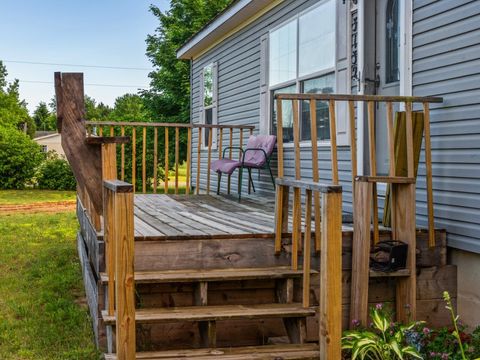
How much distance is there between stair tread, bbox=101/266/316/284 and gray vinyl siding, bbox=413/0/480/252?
1163 millimetres

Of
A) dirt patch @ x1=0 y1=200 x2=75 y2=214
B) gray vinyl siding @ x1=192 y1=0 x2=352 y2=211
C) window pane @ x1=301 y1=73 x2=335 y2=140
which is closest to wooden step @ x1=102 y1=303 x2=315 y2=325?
gray vinyl siding @ x1=192 y1=0 x2=352 y2=211

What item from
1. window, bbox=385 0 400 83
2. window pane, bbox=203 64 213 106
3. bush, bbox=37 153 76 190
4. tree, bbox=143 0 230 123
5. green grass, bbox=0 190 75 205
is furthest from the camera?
tree, bbox=143 0 230 123

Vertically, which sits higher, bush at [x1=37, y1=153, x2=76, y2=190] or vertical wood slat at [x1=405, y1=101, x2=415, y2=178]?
vertical wood slat at [x1=405, y1=101, x2=415, y2=178]

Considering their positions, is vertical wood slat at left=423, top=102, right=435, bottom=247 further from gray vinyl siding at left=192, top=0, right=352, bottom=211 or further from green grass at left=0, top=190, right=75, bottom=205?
green grass at left=0, top=190, right=75, bottom=205

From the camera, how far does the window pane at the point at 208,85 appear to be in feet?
32.9

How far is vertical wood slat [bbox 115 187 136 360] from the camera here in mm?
2746

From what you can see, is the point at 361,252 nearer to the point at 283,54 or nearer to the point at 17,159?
the point at 283,54

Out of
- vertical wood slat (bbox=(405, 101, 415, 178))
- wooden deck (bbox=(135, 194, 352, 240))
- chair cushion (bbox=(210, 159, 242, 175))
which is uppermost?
vertical wood slat (bbox=(405, 101, 415, 178))

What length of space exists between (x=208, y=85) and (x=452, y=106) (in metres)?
6.67

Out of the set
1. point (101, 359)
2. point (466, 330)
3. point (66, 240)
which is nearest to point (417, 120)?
point (466, 330)

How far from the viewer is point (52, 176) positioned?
17.0 m

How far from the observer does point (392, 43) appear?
477 centimetres

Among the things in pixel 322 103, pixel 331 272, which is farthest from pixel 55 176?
pixel 331 272

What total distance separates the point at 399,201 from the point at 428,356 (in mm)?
944
